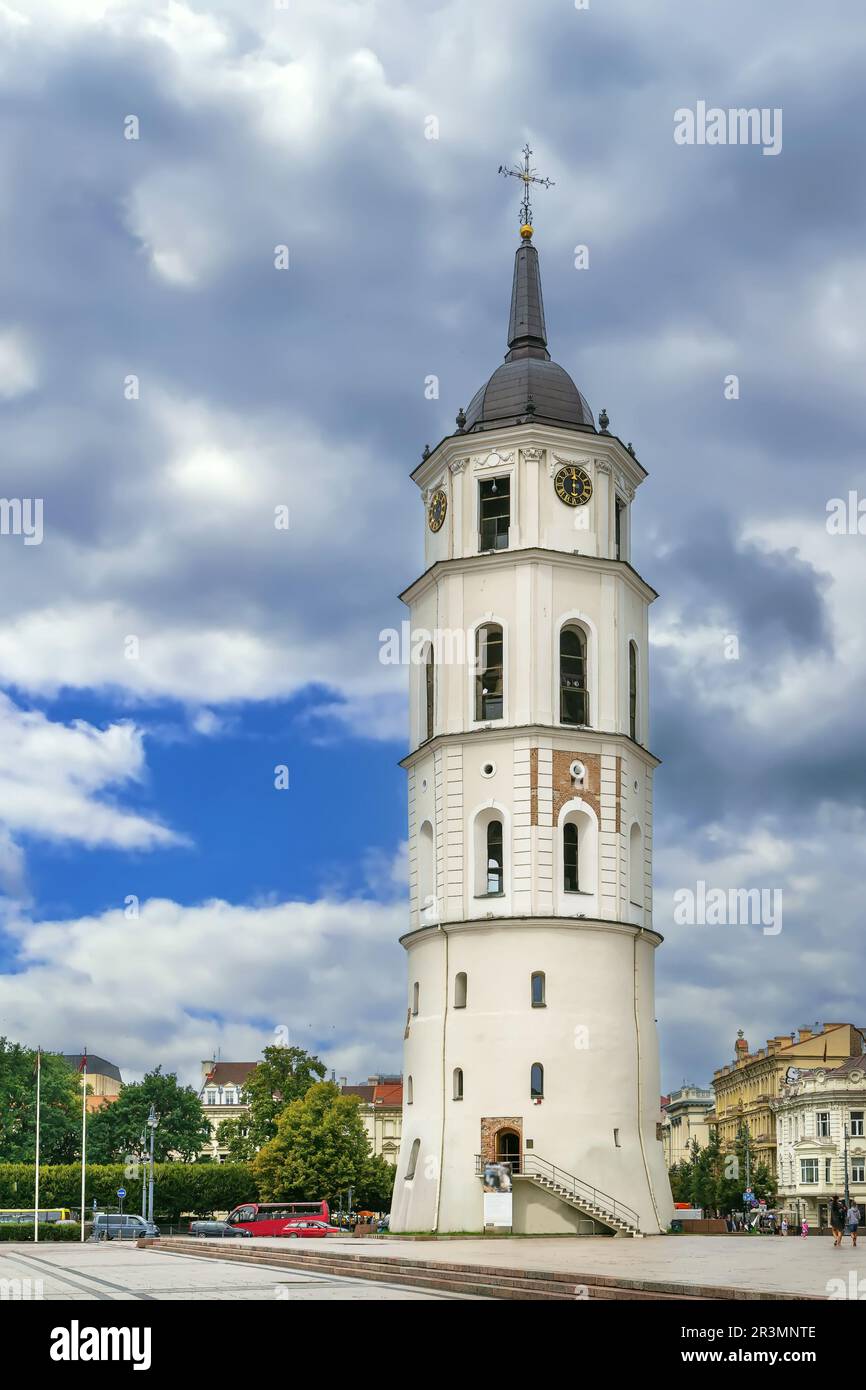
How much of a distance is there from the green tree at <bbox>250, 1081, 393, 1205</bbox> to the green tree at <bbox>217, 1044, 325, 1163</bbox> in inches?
271

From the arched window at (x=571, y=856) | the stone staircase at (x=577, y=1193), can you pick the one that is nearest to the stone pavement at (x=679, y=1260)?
the stone staircase at (x=577, y=1193)

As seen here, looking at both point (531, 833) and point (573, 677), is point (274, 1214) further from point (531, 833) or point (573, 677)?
point (573, 677)

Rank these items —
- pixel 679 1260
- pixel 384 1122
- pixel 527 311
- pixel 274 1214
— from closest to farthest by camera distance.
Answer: pixel 679 1260 < pixel 527 311 < pixel 274 1214 < pixel 384 1122

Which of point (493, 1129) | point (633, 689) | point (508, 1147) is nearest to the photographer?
point (493, 1129)

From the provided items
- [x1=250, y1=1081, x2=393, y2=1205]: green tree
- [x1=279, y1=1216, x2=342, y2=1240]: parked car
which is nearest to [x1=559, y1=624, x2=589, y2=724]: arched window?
[x1=279, y1=1216, x2=342, y2=1240]: parked car

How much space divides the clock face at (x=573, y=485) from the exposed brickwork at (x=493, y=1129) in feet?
67.9

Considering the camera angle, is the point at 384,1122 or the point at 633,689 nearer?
the point at 633,689

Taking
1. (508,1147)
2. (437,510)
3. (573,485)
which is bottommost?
(508,1147)

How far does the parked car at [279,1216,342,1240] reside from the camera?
64.4m

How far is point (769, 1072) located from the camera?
485 ft

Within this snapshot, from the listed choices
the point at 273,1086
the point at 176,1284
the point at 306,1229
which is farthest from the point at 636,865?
the point at 273,1086

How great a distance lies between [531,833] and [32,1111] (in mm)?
65905

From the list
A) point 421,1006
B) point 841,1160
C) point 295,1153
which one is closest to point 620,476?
point 421,1006
